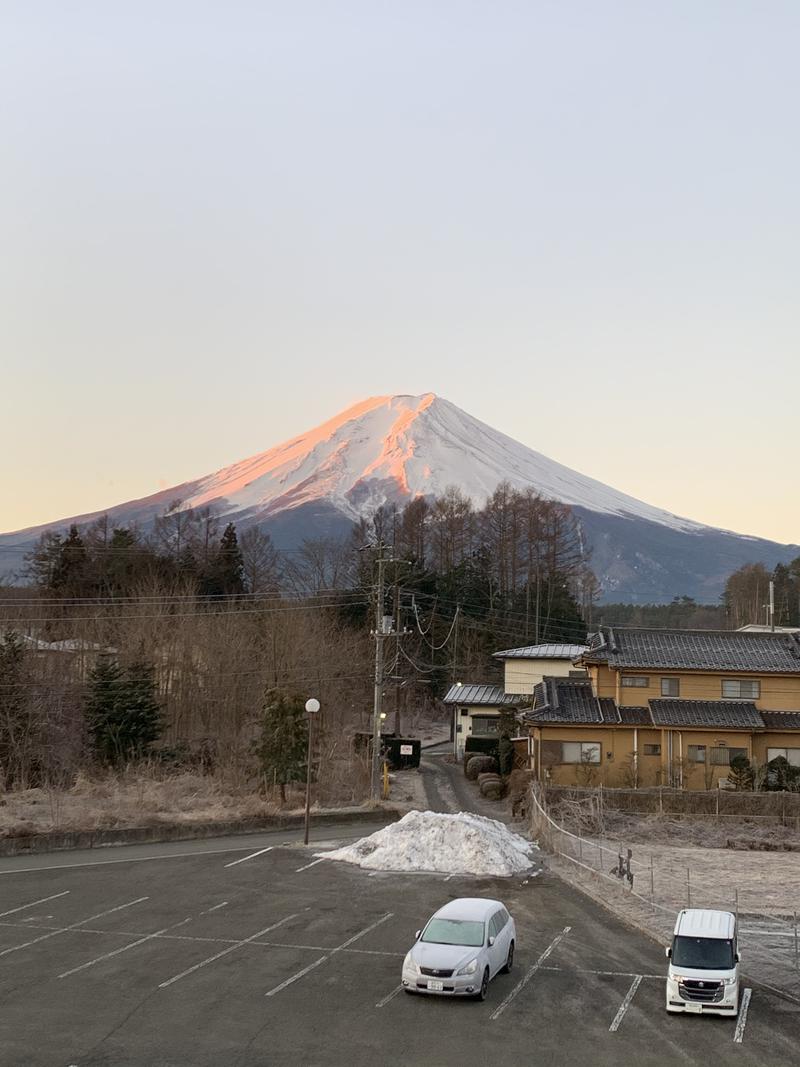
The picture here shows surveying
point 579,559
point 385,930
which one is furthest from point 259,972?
point 579,559

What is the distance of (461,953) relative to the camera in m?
16.0

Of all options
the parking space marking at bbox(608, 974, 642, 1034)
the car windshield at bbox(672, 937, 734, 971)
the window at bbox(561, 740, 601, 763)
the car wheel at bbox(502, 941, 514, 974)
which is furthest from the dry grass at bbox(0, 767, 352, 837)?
the car windshield at bbox(672, 937, 734, 971)

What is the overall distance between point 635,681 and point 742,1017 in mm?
29011

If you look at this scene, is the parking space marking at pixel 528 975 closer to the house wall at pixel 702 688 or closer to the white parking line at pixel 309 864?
the white parking line at pixel 309 864

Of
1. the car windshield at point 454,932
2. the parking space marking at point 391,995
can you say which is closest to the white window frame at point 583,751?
the car windshield at point 454,932

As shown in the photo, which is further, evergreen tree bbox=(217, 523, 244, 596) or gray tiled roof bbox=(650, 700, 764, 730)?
evergreen tree bbox=(217, 523, 244, 596)

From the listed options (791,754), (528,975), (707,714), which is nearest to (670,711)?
(707,714)

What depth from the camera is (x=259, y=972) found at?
17.1 meters

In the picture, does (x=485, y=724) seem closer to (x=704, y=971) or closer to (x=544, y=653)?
(x=544, y=653)

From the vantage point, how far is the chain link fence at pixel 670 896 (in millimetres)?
18188

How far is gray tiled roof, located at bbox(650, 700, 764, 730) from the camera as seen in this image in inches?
1594

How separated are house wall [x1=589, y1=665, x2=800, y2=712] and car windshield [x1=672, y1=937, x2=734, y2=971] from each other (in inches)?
1106

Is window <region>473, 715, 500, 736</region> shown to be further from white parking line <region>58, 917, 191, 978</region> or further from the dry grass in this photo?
white parking line <region>58, 917, 191, 978</region>

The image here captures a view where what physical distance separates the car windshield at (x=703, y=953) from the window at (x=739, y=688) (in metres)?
28.9
